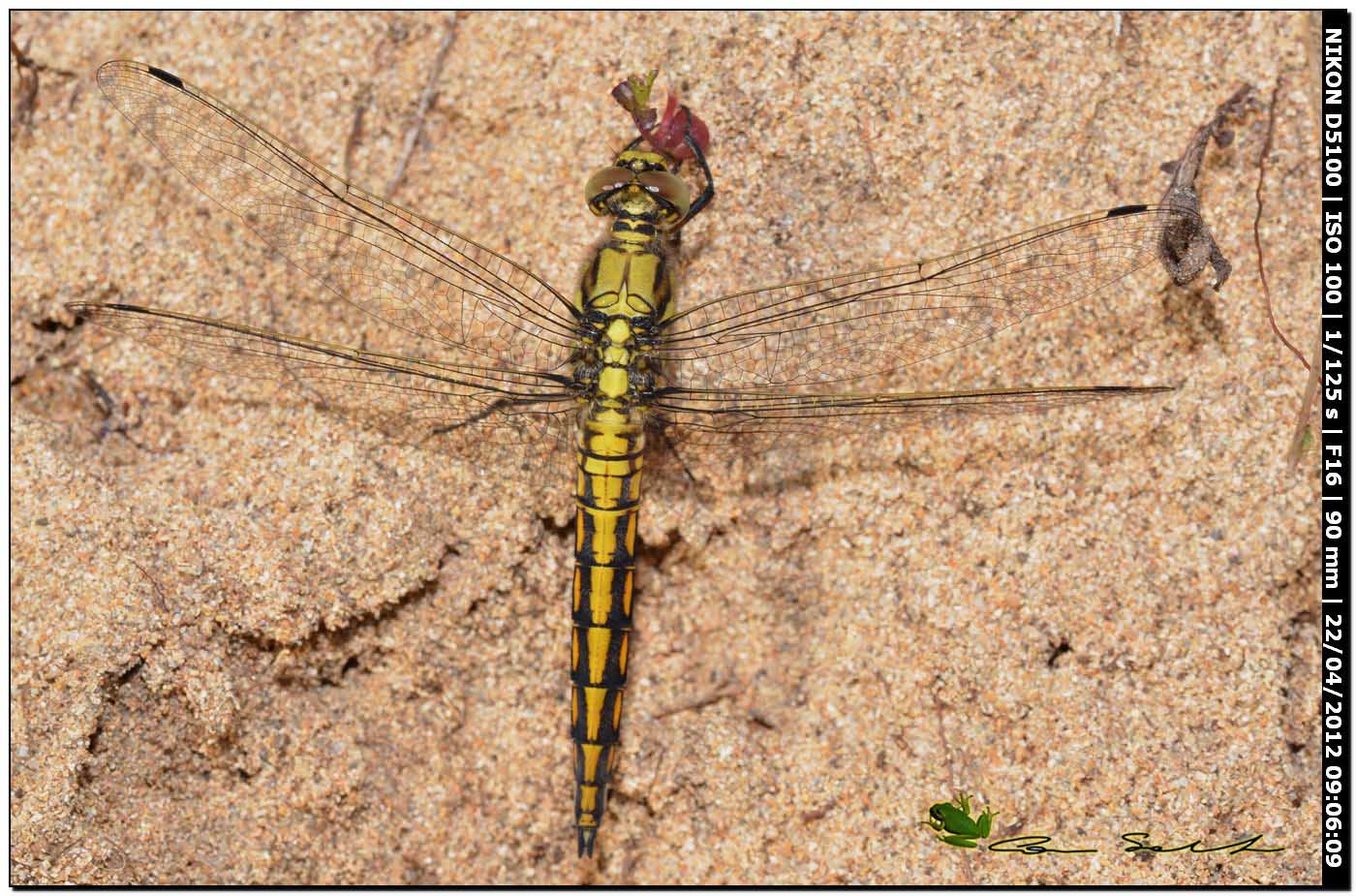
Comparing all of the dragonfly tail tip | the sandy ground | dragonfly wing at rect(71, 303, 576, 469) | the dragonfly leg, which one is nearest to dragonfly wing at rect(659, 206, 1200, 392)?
the sandy ground

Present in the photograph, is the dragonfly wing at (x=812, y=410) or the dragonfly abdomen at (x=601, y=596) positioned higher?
the dragonfly wing at (x=812, y=410)

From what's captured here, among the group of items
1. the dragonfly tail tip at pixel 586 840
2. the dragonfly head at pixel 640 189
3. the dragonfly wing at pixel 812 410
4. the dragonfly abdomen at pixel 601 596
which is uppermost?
the dragonfly head at pixel 640 189

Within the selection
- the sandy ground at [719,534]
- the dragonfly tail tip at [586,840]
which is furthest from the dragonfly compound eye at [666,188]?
the dragonfly tail tip at [586,840]

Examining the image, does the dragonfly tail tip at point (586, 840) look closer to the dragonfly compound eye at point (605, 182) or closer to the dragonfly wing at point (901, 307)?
the dragonfly wing at point (901, 307)

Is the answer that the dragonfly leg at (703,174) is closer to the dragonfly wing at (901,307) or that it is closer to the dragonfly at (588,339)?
the dragonfly at (588,339)

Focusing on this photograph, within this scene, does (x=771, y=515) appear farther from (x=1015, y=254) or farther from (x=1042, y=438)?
(x=1015, y=254)

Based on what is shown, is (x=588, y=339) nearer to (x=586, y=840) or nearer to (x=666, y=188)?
(x=666, y=188)

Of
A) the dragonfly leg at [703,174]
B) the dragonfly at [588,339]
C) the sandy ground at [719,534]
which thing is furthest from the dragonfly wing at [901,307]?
the dragonfly leg at [703,174]

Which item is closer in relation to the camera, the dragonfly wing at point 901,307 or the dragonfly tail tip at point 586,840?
the dragonfly wing at point 901,307
